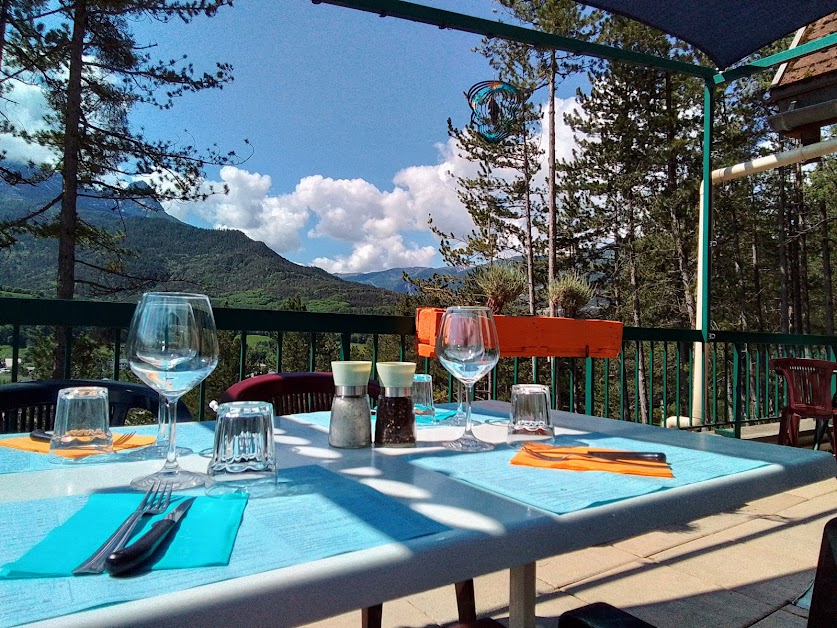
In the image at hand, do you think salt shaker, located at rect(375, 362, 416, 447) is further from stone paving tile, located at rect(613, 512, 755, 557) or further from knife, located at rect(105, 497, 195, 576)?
stone paving tile, located at rect(613, 512, 755, 557)

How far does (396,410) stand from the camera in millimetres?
1082

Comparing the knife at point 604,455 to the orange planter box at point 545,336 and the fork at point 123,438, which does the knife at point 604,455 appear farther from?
the orange planter box at point 545,336

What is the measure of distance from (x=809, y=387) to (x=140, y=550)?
4505 millimetres

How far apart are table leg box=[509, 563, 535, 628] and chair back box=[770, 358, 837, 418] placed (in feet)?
12.2

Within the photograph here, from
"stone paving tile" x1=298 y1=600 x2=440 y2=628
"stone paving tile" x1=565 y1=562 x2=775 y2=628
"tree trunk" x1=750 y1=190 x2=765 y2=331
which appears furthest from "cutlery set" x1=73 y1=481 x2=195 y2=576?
"tree trunk" x1=750 y1=190 x2=765 y2=331

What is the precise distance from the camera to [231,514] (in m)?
0.67

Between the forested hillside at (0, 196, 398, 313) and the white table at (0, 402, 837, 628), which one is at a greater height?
the forested hillside at (0, 196, 398, 313)

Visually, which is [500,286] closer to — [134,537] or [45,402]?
[45,402]

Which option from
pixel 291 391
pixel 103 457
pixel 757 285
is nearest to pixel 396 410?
→ pixel 103 457

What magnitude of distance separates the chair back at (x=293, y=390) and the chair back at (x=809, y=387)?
340cm

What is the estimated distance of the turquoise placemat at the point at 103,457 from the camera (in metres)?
0.92

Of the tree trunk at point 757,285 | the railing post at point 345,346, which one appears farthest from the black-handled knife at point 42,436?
the tree trunk at point 757,285

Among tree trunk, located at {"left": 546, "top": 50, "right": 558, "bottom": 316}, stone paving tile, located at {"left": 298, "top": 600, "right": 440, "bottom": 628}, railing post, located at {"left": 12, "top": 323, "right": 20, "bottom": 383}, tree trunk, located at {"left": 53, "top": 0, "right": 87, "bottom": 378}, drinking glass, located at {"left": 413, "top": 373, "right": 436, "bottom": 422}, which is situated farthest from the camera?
tree trunk, located at {"left": 546, "top": 50, "right": 558, "bottom": 316}

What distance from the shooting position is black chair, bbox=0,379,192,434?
1449 millimetres
